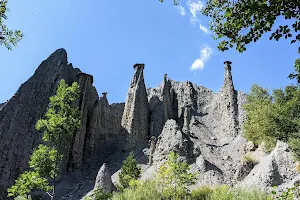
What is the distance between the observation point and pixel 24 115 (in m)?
29.7

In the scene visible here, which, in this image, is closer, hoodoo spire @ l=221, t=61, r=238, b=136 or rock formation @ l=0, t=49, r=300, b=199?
rock formation @ l=0, t=49, r=300, b=199

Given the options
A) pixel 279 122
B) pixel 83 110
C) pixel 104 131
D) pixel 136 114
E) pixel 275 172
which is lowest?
pixel 275 172

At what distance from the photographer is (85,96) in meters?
34.4

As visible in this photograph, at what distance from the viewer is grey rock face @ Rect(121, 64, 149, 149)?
3331 cm

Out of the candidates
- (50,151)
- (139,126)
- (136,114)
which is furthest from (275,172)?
(136,114)

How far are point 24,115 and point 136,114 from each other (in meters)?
10.8

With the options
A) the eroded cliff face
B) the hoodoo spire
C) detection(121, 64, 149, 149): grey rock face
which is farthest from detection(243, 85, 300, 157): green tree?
the eroded cliff face

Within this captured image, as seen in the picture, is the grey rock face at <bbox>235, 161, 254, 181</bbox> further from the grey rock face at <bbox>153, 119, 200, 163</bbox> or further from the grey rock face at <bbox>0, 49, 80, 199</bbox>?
the grey rock face at <bbox>0, 49, 80, 199</bbox>

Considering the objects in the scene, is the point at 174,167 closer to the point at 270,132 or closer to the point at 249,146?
the point at 270,132

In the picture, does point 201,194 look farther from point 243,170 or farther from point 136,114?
point 136,114

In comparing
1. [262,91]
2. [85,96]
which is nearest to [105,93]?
[85,96]

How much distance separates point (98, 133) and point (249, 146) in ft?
49.2

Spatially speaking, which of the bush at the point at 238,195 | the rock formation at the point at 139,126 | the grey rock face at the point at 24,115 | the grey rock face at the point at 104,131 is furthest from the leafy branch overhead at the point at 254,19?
the grey rock face at the point at 104,131

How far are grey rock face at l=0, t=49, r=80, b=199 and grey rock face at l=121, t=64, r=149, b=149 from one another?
6324 mm
